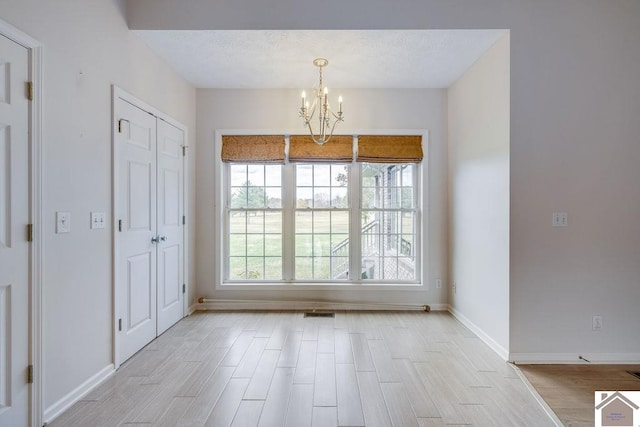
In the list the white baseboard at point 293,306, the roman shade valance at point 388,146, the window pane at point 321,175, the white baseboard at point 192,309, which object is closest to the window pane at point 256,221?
the window pane at point 321,175

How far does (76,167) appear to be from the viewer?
7.18 ft

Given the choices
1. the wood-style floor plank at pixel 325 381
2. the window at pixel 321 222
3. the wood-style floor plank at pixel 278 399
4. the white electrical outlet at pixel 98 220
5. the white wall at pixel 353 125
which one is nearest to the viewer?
the wood-style floor plank at pixel 278 399

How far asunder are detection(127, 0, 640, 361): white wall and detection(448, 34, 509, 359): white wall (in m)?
0.11

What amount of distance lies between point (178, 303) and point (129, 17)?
9.08 ft

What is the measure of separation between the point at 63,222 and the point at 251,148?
2.35 metres

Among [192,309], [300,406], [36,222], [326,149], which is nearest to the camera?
[36,222]

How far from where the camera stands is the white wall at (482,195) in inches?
112

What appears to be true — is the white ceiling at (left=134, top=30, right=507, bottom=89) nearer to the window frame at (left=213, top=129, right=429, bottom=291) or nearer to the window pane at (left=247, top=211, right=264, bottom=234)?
the window frame at (left=213, top=129, right=429, bottom=291)

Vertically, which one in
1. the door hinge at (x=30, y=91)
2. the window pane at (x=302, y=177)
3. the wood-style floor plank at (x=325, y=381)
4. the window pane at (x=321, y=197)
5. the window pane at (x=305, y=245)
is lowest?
the wood-style floor plank at (x=325, y=381)

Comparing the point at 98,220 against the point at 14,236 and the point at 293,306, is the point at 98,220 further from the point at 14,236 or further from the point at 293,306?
the point at 293,306

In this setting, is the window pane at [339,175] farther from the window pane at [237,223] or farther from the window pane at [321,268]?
the window pane at [237,223]

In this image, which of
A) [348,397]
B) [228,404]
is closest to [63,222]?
[228,404]

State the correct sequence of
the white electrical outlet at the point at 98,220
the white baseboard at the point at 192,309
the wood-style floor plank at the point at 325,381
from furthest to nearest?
the white baseboard at the point at 192,309 → the white electrical outlet at the point at 98,220 → the wood-style floor plank at the point at 325,381

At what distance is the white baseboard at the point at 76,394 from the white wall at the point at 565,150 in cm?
276
